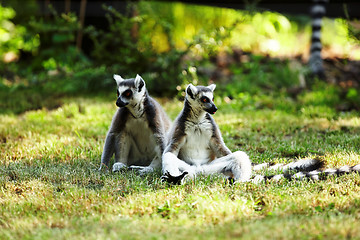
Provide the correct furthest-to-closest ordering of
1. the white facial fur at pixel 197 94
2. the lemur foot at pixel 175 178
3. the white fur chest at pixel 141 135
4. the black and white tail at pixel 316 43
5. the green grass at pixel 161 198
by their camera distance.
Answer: the black and white tail at pixel 316 43
the white fur chest at pixel 141 135
the white facial fur at pixel 197 94
the lemur foot at pixel 175 178
the green grass at pixel 161 198

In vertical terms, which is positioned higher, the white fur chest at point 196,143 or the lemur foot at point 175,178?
the white fur chest at point 196,143

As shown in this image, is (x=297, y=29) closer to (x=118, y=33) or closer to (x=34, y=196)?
(x=118, y=33)

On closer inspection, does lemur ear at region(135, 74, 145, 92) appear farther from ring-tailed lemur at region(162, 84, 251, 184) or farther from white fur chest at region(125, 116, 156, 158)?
ring-tailed lemur at region(162, 84, 251, 184)

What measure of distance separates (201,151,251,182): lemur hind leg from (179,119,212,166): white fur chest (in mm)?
150

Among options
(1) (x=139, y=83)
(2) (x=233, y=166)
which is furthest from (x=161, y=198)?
(1) (x=139, y=83)

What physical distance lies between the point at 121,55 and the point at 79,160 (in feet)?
12.5

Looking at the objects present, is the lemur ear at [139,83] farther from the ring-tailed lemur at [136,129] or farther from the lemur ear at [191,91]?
the lemur ear at [191,91]

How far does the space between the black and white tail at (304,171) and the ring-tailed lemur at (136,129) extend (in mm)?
963

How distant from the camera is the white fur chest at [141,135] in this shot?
367cm

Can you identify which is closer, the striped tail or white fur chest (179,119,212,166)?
the striped tail

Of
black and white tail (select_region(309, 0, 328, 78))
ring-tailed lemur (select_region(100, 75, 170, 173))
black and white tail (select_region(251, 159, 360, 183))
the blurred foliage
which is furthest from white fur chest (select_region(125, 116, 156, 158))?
the blurred foliage

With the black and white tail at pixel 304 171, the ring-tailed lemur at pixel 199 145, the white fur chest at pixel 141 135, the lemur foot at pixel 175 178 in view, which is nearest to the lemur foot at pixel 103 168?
the white fur chest at pixel 141 135

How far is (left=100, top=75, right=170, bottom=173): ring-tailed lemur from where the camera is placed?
11.7 ft

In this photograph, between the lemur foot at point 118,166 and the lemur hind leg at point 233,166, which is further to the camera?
the lemur foot at point 118,166
